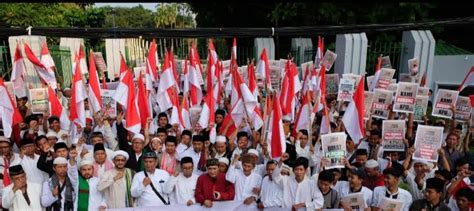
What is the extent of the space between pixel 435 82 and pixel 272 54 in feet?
16.0

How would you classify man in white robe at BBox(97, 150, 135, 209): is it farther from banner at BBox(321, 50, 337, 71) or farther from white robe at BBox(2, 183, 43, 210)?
banner at BBox(321, 50, 337, 71)

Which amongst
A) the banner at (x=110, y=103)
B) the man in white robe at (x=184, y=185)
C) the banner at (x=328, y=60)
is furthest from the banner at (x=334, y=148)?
the banner at (x=328, y=60)

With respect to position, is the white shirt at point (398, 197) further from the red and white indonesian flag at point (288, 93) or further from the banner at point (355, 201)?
the red and white indonesian flag at point (288, 93)

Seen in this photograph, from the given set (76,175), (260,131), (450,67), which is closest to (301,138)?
(260,131)

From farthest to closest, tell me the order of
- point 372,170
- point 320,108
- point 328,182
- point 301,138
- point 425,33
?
1. point 425,33
2. point 320,108
3. point 301,138
4. point 372,170
5. point 328,182

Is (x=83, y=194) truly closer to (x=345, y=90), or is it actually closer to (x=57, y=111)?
(x=57, y=111)

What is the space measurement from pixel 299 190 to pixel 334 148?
632 millimetres

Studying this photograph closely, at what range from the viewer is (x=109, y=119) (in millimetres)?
7059

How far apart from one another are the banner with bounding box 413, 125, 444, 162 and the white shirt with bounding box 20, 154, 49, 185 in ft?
14.7

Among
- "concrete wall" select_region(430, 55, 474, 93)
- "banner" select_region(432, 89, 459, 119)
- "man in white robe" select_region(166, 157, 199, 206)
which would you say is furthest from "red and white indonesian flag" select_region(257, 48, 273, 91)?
"concrete wall" select_region(430, 55, 474, 93)

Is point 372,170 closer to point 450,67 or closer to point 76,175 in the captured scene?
point 76,175

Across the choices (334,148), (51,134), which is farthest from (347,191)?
(51,134)

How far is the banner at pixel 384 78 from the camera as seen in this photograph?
25.9 ft

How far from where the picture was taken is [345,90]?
26.3 feet
